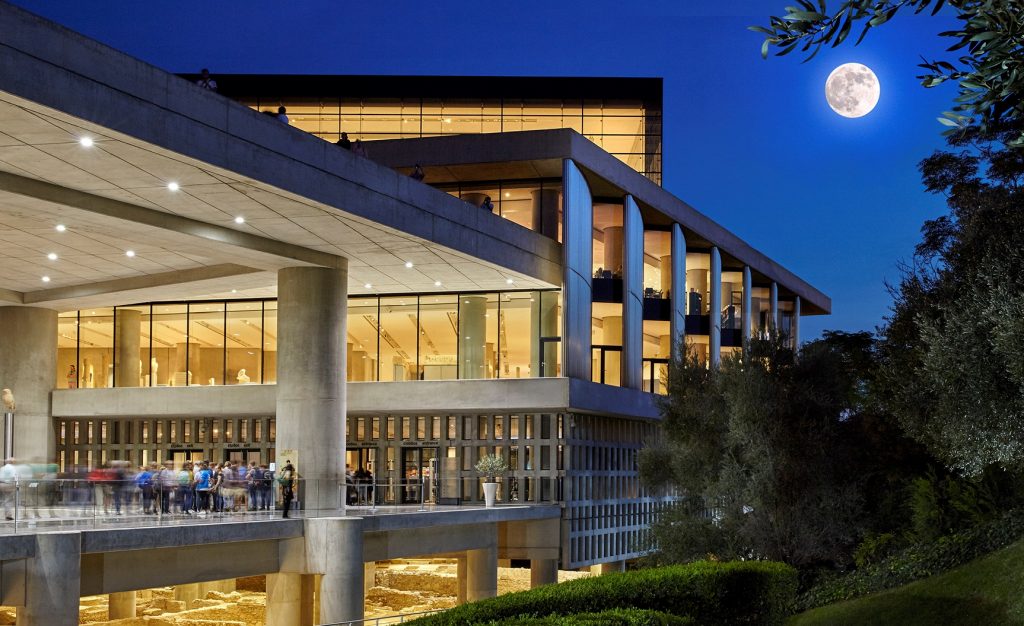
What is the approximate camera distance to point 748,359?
29.4 meters

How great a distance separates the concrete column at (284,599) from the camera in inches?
1121

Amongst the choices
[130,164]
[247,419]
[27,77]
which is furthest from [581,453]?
[27,77]

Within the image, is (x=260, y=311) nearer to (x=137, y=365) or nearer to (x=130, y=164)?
(x=137, y=365)

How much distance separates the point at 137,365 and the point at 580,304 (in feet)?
60.1

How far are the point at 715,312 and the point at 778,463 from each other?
26.6 metres

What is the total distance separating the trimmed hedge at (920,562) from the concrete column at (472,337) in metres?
17.7

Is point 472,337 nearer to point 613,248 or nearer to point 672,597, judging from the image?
point 613,248

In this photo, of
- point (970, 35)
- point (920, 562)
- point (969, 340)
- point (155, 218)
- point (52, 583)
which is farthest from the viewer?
point (155, 218)

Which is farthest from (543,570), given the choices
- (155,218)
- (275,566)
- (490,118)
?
(490,118)

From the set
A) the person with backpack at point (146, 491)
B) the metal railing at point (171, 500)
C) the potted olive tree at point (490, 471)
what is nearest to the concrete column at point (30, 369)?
the potted olive tree at point (490, 471)

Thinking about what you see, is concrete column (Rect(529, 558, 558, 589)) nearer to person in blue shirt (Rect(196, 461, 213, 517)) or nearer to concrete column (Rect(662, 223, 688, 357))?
concrete column (Rect(662, 223, 688, 357))

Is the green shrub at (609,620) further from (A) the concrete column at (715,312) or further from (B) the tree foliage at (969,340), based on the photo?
(A) the concrete column at (715,312)

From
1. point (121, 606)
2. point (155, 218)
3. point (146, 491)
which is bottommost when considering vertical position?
point (121, 606)

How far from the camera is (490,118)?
68938mm
